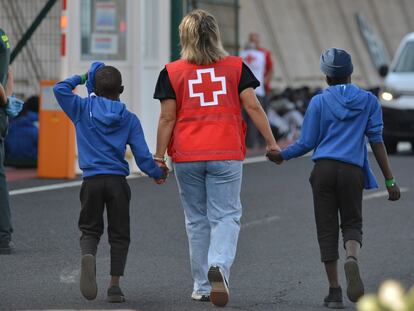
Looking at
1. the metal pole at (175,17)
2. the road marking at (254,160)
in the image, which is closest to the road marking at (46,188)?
the metal pole at (175,17)

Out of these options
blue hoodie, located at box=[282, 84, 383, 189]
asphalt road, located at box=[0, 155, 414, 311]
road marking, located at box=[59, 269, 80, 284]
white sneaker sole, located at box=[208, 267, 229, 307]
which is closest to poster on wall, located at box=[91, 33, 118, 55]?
asphalt road, located at box=[0, 155, 414, 311]

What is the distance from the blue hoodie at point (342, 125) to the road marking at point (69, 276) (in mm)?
1722

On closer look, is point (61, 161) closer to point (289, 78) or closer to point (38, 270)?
point (38, 270)

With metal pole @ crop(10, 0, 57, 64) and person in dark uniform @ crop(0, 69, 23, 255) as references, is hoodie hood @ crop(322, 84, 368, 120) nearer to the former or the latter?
person in dark uniform @ crop(0, 69, 23, 255)

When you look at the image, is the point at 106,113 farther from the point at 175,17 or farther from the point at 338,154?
the point at 175,17

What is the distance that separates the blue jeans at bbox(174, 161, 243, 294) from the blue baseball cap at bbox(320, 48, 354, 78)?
698mm

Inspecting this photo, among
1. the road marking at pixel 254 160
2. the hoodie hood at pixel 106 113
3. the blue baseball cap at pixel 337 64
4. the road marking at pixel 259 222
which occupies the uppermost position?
the blue baseball cap at pixel 337 64

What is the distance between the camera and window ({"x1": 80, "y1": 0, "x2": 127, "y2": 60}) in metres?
16.5

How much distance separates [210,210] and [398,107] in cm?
1344

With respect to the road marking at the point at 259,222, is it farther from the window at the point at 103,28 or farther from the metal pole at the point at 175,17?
the metal pole at the point at 175,17

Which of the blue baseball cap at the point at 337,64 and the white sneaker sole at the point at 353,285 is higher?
the blue baseball cap at the point at 337,64

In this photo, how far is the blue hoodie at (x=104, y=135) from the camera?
297 inches

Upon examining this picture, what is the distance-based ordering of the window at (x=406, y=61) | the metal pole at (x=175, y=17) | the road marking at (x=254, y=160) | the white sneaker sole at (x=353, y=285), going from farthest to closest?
the window at (x=406, y=61) → the road marking at (x=254, y=160) → the metal pole at (x=175, y=17) → the white sneaker sole at (x=353, y=285)

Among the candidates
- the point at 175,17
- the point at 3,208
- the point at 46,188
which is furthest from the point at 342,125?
the point at 175,17
